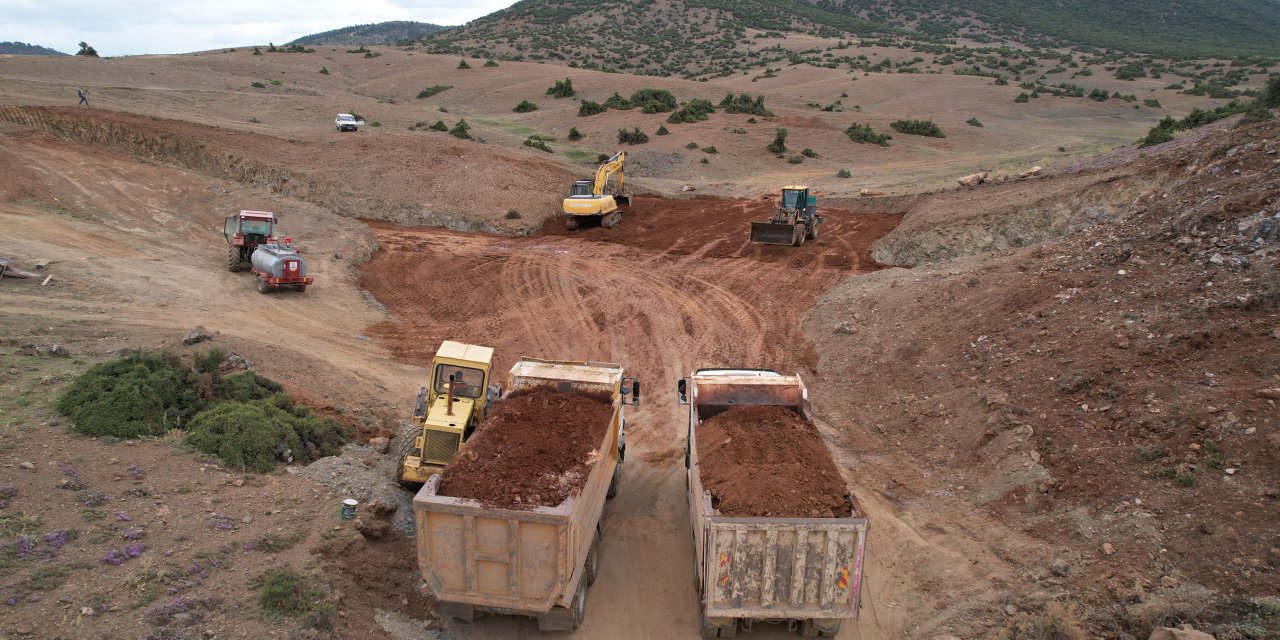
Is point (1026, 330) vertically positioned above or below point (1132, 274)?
below

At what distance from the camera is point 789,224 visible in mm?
27297

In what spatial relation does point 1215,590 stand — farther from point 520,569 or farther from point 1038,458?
point 520,569

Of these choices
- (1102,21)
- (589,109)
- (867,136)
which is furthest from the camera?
(1102,21)

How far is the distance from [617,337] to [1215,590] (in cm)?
1365

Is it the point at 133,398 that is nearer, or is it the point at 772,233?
the point at 133,398

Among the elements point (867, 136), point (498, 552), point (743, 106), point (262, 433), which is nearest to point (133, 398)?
point (262, 433)

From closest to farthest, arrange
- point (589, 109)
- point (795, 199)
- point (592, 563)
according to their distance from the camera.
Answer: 1. point (592, 563)
2. point (795, 199)
3. point (589, 109)

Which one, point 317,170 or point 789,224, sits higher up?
point 317,170

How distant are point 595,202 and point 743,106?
2884 centimetres

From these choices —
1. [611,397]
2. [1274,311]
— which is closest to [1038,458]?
[1274,311]

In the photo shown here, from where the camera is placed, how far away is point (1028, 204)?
73.3 ft

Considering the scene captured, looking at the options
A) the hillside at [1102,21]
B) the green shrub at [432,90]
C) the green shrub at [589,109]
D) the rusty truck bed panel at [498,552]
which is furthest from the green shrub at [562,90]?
the hillside at [1102,21]

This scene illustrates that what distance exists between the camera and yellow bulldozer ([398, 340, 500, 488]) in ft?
33.3

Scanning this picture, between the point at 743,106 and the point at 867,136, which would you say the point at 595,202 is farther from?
the point at 743,106
